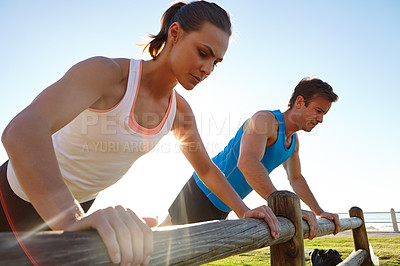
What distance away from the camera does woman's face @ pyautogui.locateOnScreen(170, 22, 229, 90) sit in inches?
65.2

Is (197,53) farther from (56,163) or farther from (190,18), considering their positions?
(56,163)

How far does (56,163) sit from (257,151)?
2.06 m

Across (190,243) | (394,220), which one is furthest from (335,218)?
(394,220)

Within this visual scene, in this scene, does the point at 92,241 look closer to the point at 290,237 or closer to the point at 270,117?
the point at 290,237

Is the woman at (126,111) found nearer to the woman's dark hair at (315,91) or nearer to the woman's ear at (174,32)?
the woman's ear at (174,32)

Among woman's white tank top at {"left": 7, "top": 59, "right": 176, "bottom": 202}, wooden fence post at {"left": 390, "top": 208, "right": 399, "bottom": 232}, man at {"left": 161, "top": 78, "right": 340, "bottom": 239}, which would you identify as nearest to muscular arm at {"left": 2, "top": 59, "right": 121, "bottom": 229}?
woman's white tank top at {"left": 7, "top": 59, "right": 176, "bottom": 202}

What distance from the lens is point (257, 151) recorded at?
274 centimetres

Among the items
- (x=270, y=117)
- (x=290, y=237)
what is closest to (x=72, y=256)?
(x=290, y=237)

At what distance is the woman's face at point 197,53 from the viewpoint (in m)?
1.66

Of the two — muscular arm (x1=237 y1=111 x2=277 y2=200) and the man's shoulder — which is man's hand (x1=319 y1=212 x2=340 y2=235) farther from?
the man's shoulder

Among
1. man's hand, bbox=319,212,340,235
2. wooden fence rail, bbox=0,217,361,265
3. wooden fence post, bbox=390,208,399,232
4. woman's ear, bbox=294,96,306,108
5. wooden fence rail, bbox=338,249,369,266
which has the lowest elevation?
wooden fence post, bbox=390,208,399,232

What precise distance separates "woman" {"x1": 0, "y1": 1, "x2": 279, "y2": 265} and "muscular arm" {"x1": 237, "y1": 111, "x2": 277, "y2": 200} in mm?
635

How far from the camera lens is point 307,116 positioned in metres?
3.35

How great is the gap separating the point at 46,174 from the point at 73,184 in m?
0.97
